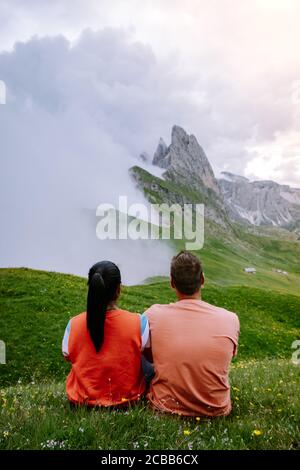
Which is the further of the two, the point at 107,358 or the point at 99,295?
the point at 107,358

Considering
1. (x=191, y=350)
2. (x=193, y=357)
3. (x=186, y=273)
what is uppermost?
(x=186, y=273)

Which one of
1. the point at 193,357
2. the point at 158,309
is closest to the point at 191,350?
the point at 193,357

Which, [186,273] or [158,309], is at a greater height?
[186,273]

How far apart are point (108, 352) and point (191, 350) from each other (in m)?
1.48

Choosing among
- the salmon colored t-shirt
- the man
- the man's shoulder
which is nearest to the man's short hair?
the man

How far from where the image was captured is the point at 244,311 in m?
43.3

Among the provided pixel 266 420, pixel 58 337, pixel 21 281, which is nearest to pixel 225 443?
pixel 266 420

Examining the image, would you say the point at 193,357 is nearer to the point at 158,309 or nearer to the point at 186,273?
the point at 158,309

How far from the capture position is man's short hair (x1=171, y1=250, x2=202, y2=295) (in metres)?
7.05

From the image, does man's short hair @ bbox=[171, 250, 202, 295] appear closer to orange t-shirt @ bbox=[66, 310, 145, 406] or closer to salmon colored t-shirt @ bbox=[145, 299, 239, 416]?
salmon colored t-shirt @ bbox=[145, 299, 239, 416]

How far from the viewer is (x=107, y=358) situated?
7.37m

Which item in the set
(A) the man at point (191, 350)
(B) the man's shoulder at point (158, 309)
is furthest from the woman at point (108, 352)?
(A) the man at point (191, 350)

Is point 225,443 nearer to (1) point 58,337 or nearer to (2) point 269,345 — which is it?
(1) point 58,337

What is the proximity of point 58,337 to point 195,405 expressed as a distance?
21.5 m
